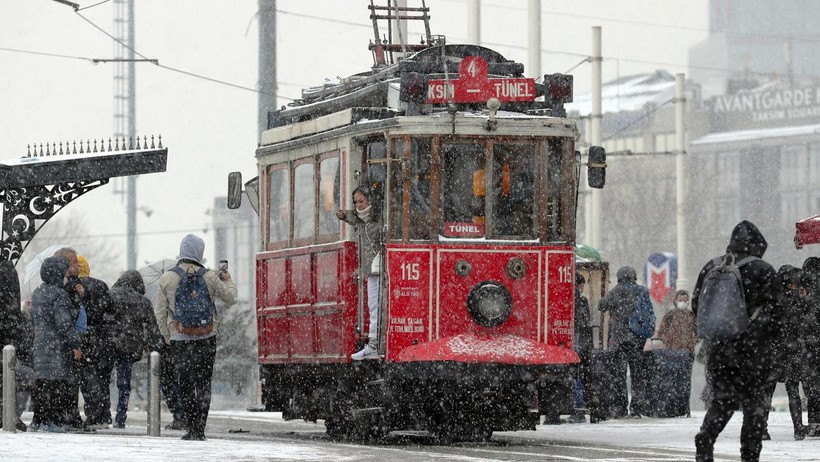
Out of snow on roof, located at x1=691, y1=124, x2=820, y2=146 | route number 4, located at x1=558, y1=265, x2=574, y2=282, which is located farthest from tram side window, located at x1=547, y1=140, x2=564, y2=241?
snow on roof, located at x1=691, y1=124, x2=820, y2=146

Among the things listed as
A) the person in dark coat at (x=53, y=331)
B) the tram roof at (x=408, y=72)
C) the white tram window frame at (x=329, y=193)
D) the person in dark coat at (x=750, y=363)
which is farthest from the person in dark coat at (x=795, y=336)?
the person in dark coat at (x=53, y=331)

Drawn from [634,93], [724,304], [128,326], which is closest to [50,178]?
[128,326]

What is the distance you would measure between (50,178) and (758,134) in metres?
121

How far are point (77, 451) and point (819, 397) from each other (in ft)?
23.7

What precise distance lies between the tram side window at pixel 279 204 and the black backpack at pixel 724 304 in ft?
23.2

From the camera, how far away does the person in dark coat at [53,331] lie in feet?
53.9

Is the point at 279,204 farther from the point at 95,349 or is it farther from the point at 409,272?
the point at 409,272

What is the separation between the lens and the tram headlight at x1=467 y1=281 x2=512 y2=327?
627 inches

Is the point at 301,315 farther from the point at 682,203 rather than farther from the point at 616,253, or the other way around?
the point at 616,253

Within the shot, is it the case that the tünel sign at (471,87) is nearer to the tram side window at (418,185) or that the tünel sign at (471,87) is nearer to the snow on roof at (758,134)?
the tram side window at (418,185)

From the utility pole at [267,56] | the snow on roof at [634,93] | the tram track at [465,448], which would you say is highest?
the snow on roof at [634,93]

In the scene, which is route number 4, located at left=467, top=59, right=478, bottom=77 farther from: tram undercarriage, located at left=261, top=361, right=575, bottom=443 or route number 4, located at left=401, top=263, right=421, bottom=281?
tram undercarriage, located at left=261, top=361, right=575, bottom=443

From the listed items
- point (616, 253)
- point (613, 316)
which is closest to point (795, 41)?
point (616, 253)

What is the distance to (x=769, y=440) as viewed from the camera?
1706cm
